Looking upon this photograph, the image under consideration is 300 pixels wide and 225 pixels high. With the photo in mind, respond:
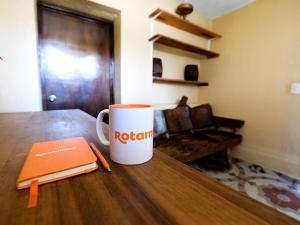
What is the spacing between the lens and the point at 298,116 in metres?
1.51

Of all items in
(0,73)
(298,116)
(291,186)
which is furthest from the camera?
(298,116)

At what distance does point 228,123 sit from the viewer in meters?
2.01

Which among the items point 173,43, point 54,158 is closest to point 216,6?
point 173,43

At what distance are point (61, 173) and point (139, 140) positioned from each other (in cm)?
16

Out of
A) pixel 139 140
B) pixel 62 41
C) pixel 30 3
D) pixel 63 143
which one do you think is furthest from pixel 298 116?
pixel 30 3

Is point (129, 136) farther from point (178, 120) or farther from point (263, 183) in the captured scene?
point (263, 183)

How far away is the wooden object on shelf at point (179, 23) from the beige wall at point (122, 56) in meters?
0.07

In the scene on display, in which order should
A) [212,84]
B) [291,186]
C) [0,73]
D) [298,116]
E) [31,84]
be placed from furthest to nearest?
1. [212,84]
2. [298,116]
3. [291,186]
4. [31,84]
5. [0,73]

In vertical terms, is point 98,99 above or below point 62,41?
below

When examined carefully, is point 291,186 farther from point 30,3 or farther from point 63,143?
point 30,3

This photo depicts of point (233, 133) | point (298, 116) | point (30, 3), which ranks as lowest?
point (233, 133)

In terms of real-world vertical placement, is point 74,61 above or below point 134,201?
above

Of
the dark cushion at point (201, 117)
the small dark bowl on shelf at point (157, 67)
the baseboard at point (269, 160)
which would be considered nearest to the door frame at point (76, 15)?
the small dark bowl on shelf at point (157, 67)

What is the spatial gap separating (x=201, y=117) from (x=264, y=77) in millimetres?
853
